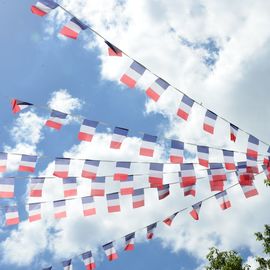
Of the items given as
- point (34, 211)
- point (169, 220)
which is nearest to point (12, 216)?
point (34, 211)

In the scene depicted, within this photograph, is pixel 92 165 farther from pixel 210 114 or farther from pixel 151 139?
pixel 210 114

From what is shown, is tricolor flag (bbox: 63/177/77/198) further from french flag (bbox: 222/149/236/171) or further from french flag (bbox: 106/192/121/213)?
french flag (bbox: 222/149/236/171)

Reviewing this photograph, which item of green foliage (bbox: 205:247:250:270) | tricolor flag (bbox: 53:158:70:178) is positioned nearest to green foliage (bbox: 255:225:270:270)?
green foliage (bbox: 205:247:250:270)

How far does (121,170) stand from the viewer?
11.1 meters

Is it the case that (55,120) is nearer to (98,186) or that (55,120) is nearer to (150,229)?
(98,186)

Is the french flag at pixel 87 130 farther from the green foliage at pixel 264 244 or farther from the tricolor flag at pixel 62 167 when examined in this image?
the green foliage at pixel 264 244

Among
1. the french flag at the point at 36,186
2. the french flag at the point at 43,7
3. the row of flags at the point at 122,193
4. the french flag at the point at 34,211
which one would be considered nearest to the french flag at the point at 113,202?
the row of flags at the point at 122,193

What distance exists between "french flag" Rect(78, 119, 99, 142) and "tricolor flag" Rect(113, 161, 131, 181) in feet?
3.66

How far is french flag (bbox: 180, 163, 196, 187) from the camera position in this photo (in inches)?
424

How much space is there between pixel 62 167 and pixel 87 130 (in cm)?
132

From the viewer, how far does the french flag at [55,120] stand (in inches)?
422

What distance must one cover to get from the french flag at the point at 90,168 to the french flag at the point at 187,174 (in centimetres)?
235

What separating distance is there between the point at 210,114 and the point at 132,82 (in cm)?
226

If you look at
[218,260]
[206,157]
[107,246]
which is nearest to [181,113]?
[206,157]
